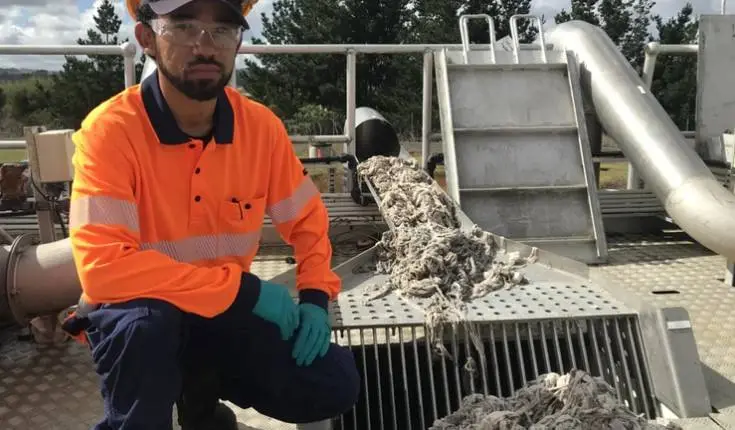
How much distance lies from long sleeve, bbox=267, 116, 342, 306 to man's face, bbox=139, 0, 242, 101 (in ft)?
1.06

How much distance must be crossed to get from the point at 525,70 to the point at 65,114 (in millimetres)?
31150

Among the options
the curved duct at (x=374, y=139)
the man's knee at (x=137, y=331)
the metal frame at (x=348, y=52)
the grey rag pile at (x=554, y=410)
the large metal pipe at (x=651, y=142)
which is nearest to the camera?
the man's knee at (x=137, y=331)

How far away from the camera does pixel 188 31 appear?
6.35 feet

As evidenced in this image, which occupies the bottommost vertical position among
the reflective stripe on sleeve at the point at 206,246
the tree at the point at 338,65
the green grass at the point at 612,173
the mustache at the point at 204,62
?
the green grass at the point at 612,173

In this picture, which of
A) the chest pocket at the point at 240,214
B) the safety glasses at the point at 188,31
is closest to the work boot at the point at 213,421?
the chest pocket at the point at 240,214

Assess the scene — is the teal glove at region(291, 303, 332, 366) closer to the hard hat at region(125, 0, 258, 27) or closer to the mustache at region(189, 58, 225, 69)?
the mustache at region(189, 58, 225, 69)

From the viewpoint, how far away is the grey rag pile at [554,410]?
6.54 ft

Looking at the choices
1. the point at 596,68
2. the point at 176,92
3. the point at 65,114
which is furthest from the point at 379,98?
the point at 176,92

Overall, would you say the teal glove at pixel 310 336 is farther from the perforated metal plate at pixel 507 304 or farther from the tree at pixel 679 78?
the tree at pixel 679 78

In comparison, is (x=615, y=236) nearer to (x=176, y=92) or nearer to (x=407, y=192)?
(x=407, y=192)

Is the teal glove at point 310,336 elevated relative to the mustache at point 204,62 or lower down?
lower down

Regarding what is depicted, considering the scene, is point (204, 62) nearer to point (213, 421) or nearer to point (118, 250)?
point (118, 250)

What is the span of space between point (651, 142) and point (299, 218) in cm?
335

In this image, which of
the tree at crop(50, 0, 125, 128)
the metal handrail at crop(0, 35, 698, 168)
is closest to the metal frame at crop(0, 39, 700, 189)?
the metal handrail at crop(0, 35, 698, 168)
